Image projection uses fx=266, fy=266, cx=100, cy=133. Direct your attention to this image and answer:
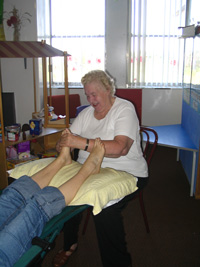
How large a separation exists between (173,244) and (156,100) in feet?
9.59

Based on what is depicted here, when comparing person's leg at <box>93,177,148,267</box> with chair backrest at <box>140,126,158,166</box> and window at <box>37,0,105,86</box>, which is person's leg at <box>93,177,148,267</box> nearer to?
chair backrest at <box>140,126,158,166</box>

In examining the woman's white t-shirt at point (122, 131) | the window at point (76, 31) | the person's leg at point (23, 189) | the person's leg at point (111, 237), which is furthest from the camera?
the window at point (76, 31)

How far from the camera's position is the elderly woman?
1.41 meters

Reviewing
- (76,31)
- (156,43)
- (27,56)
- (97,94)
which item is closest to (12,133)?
(27,56)

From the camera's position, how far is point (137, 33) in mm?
4266

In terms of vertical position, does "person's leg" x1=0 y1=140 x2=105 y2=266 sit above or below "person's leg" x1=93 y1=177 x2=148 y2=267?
above

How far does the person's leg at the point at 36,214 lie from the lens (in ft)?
3.40

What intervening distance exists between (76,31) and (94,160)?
3.45 meters

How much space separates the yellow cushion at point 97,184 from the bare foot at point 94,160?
38 mm

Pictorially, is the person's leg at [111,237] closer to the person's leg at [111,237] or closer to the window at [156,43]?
the person's leg at [111,237]

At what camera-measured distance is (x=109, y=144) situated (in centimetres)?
154

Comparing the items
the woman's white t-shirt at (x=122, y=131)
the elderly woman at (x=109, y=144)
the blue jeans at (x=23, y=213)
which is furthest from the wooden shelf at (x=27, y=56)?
the blue jeans at (x=23, y=213)

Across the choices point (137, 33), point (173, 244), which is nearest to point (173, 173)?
point (173, 244)

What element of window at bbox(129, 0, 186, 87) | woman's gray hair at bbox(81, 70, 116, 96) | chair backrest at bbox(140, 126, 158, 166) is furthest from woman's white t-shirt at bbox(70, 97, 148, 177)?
window at bbox(129, 0, 186, 87)
